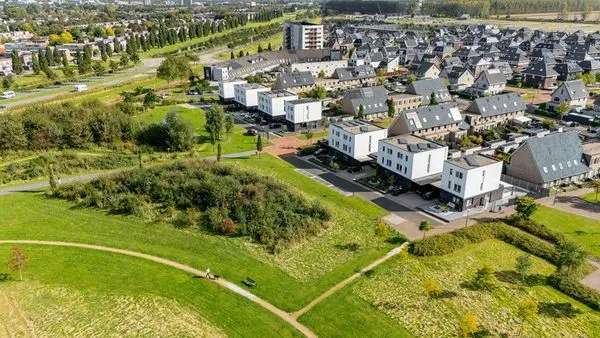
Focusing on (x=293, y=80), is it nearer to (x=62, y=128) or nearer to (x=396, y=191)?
(x=62, y=128)

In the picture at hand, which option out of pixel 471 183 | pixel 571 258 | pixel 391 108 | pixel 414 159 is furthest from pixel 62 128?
pixel 571 258

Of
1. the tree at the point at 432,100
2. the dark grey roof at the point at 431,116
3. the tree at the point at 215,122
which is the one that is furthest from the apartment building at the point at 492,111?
the tree at the point at 215,122

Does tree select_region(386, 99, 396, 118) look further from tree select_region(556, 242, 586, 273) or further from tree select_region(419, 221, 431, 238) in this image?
tree select_region(556, 242, 586, 273)

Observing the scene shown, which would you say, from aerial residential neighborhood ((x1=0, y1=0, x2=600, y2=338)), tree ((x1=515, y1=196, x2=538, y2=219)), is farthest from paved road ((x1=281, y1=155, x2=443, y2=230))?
tree ((x1=515, y1=196, x2=538, y2=219))

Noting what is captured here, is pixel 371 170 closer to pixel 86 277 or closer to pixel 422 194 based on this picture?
A: pixel 422 194

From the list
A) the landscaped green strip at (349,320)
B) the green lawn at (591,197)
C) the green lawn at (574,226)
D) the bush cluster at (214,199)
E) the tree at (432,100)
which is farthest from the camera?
the tree at (432,100)

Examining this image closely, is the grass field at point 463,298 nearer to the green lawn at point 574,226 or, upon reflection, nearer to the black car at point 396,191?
the green lawn at point 574,226

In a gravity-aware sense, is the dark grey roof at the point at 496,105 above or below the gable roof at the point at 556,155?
above
